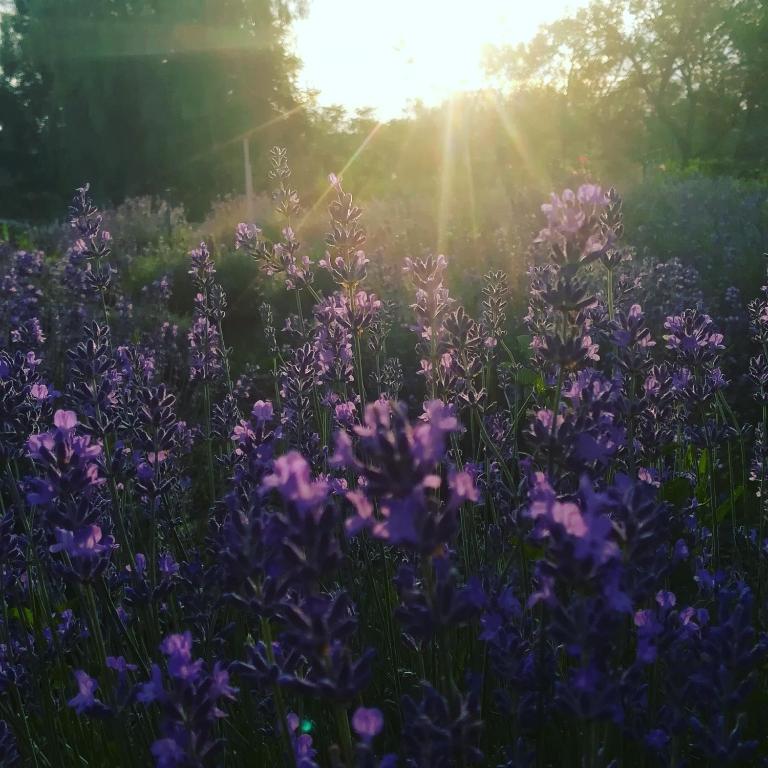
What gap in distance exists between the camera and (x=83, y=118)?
26828 mm

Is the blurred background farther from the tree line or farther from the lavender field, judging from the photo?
the lavender field

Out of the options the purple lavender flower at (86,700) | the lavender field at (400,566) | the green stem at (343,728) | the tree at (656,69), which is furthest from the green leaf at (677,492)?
the tree at (656,69)

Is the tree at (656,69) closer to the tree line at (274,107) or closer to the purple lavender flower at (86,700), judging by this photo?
the tree line at (274,107)

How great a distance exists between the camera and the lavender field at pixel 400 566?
39.2 inches

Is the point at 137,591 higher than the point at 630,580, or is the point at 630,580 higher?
the point at 630,580

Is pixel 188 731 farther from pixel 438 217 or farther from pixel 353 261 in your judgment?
pixel 438 217

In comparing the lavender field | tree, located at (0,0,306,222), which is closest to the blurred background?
tree, located at (0,0,306,222)

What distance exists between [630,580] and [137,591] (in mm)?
1177

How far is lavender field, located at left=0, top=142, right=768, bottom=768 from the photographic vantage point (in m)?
1.00

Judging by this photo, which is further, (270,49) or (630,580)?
(270,49)

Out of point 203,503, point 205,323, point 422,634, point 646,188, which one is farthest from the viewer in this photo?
point 646,188

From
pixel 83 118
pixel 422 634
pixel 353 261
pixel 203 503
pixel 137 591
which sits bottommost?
pixel 203 503

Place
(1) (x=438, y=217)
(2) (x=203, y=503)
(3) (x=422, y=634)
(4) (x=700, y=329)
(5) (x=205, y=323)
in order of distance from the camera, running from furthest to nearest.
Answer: (1) (x=438, y=217), (2) (x=203, y=503), (5) (x=205, y=323), (4) (x=700, y=329), (3) (x=422, y=634)

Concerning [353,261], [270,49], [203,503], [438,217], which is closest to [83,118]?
[270,49]
